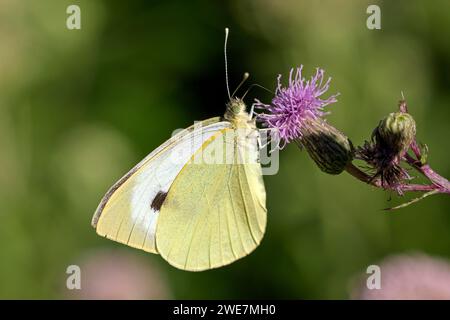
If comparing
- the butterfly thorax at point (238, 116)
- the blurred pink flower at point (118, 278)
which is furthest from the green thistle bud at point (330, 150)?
the blurred pink flower at point (118, 278)

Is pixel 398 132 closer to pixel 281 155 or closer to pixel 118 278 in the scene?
pixel 281 155

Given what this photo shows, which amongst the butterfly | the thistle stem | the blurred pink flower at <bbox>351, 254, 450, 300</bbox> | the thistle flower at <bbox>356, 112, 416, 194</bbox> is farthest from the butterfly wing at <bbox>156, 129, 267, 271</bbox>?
the blurred pink flower at <bbox>351, 254, 450, 300</bbox>

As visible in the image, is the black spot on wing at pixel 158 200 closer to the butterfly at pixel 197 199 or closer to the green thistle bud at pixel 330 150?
the butterfly at pixel 197 199

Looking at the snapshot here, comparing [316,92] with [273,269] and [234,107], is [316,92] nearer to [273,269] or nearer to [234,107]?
[234,107]

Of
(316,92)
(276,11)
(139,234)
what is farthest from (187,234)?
(276,11)

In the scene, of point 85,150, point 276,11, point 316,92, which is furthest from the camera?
point 85,150

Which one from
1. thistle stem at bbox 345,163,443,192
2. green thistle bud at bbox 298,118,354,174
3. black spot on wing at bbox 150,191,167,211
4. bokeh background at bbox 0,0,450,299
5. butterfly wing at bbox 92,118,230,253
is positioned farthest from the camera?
bokeh background at bbox 0,0,450,299

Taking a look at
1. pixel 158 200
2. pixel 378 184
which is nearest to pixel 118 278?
pixel 158 200

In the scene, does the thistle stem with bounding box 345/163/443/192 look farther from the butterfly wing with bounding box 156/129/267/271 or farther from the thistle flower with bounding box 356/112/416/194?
the butterfly wing with bounding box 156/129/267/271
